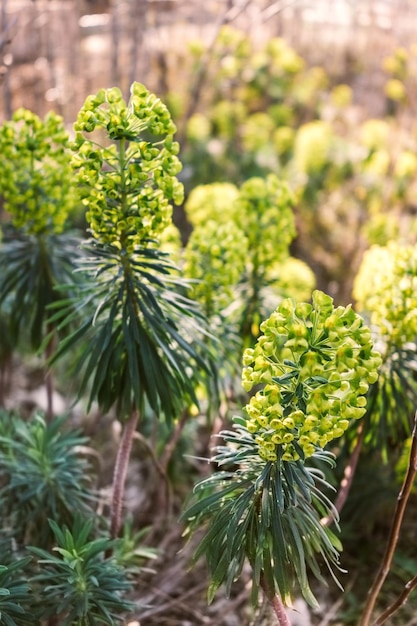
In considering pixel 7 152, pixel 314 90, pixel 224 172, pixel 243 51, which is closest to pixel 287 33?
pixel 314 90

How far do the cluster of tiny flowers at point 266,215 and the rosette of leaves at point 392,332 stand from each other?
0.36 metres

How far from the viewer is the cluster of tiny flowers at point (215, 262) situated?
7.68 feet

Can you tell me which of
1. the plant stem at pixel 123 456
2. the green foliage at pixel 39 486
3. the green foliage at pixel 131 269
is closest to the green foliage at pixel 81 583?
the plant stem at pixel 123 456

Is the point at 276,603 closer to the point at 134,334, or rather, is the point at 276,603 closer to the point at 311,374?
the point at 311,374

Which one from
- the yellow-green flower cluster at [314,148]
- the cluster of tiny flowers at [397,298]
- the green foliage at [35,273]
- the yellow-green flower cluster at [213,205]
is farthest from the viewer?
the yellow-green flower cluster at [314,148]

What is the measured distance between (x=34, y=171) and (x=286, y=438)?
4.63 ft

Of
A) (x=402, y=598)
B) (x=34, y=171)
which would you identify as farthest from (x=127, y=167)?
(x=402, y=598)

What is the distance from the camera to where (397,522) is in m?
1.84

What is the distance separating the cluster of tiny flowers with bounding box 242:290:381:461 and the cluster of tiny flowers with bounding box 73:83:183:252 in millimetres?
562

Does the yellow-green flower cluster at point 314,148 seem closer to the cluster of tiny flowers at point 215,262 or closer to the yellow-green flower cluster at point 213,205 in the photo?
the yellow-green flower cluster at point 213,205

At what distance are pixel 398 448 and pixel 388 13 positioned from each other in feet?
21.2

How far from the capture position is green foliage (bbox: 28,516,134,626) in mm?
1864

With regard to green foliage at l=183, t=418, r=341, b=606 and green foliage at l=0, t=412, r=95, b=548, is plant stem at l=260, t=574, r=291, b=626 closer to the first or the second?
green foliage at l=183, t=418, r=341, b=606

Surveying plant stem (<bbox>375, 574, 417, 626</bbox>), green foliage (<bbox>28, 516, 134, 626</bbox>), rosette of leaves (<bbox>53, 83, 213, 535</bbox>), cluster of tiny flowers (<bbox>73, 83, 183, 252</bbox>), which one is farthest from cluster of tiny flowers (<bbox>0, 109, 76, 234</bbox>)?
plant stem (<bbox>375, 574, 417, 626</bbox>)
